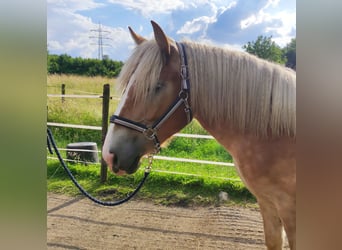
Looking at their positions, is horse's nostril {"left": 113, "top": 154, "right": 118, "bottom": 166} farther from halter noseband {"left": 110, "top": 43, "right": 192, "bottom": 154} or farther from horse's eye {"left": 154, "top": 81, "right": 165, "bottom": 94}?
horse's eye {"left": 154, "top": 81, "right": 165, "bottom": 94}

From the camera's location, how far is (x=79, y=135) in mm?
3512

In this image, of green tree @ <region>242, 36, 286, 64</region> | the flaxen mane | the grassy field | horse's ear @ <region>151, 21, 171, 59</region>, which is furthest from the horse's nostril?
the grassy field

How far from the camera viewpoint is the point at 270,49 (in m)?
2.12

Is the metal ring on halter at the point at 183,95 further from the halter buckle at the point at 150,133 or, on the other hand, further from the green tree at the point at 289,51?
the green tree at the point at 289,51

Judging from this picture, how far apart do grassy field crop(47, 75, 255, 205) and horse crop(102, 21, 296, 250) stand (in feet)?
4.58

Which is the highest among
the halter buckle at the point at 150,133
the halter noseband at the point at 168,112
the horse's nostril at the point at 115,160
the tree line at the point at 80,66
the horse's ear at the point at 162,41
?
the tree line at the point at 80,66

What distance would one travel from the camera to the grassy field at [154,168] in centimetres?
296

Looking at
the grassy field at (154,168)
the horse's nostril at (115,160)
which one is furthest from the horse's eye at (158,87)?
the grassy field at (154,168)

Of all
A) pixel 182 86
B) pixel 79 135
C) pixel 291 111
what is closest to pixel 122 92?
pixel 182 86

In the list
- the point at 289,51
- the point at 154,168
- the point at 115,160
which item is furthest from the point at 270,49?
the point at 154,168
